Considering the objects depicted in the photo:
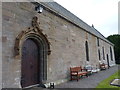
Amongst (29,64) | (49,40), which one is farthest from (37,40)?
(29,64)

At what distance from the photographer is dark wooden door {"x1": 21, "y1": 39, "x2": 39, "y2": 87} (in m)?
6.33

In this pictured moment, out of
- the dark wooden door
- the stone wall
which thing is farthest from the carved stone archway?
the dark wooden door

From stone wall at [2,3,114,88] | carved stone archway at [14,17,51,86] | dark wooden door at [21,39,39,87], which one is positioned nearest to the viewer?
stone wall at [2,3,114,88]

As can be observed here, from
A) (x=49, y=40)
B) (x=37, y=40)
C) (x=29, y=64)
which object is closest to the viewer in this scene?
(x=29, y=64)

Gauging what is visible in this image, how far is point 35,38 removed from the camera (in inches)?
275

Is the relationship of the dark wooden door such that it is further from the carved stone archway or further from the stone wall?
the stone wall

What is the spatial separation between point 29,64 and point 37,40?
1438mm

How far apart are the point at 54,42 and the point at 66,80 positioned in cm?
296

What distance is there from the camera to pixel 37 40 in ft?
23.5

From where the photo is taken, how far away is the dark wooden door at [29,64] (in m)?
6.33

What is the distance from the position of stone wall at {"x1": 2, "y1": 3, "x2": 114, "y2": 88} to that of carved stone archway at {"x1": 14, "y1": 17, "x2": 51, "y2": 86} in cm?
20

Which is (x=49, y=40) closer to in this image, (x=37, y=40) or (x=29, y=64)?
(x=37, y=40)

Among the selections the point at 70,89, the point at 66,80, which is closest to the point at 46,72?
the point at 70,89

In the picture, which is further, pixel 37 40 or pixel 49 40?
pixel 49 40
